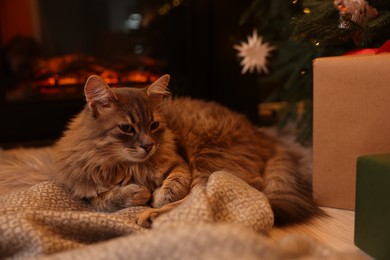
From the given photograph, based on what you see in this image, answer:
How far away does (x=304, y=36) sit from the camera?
1726 mm

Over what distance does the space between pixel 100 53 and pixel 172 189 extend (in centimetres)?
163

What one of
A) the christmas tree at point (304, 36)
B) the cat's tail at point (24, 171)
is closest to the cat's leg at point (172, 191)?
the cat's tail at point (24, 171)

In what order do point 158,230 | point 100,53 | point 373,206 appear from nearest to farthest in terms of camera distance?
point 158,230 < point 373,206 < point 100,53

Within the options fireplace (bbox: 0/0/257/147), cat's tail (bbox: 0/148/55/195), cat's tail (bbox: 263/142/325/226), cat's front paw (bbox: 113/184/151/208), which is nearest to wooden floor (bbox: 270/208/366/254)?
cat's tail (bbox: 263/142/325/226)

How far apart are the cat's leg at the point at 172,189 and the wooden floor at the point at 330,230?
1.10 feet

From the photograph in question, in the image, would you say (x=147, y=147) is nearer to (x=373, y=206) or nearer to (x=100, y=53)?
(x=373, y=206)

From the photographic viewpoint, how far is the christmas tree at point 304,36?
159 cm

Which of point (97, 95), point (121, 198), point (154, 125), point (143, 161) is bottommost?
point (121, 198)

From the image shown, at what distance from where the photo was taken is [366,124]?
4.45 feet

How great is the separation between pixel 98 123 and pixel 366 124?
922mm

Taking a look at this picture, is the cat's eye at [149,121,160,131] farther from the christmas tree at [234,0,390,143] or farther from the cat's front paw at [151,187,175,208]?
the christmas tree at [234,0,390,143]

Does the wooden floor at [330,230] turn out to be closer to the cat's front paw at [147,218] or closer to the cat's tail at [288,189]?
the cat's tail at [288,189]

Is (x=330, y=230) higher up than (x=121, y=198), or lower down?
lower down

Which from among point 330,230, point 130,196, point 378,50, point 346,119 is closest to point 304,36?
point 378,50
